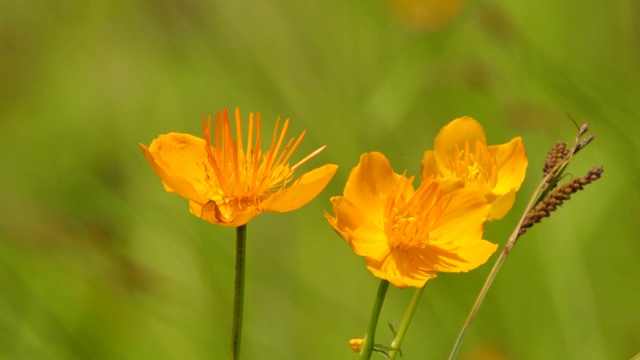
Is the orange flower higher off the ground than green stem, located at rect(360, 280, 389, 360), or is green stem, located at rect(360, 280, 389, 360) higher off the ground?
the orange flower

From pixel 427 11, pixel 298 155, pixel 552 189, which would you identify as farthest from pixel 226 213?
pixel 427 11

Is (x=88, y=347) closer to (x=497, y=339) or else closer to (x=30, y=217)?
(x=30, y=217)

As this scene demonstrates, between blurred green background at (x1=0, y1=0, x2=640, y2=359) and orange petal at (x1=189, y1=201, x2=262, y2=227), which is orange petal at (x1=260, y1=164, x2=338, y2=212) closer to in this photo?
orange petal at (x1=189, y1=201, x2=262, y2=227)

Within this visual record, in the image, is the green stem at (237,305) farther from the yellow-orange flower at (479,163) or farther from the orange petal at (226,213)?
the yellow-orange flower at (479,163)

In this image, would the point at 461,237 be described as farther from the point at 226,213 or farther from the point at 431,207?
the point at 226,213

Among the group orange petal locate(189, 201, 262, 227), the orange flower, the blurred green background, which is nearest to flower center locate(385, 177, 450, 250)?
orange petal locate(189, 201, 262, 227)

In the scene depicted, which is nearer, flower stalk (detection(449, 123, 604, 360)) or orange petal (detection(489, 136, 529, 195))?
flower stalk (detection(449, 123, 604, 360))

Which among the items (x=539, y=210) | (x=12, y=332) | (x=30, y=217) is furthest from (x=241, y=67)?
(x=539, y=210)
